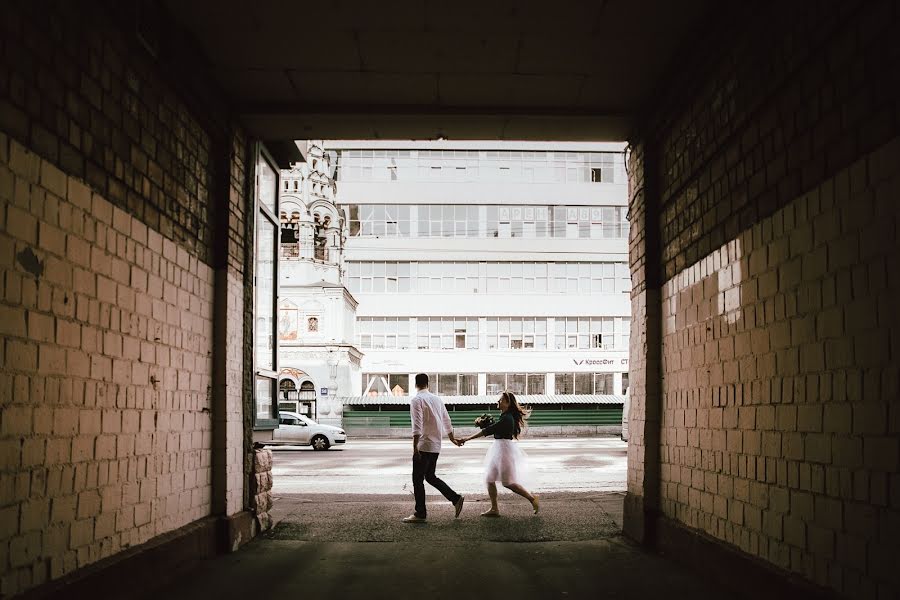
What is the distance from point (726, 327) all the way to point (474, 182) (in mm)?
44192

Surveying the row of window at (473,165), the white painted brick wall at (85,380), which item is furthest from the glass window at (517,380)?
the white painted brick wall at (85,380)

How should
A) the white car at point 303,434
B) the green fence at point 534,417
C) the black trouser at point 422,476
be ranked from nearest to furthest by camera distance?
1. the black trouser at point 422,476
2. the white car at point 303,434
3. the green fence at point 534,417

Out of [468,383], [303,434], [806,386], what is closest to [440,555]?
[806,386]

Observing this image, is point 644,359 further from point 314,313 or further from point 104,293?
point 314,313

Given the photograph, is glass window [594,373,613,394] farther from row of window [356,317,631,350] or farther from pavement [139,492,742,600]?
pavement [139,492,742,600]

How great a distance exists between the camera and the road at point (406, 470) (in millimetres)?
16453

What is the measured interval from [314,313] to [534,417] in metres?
12.2

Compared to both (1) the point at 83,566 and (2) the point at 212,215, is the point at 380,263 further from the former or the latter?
(1) the point at 83,566

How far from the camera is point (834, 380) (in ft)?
17.4

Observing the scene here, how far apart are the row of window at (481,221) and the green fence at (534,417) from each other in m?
11.6

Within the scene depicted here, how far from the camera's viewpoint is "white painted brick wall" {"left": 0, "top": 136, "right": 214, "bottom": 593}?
5.09 meters

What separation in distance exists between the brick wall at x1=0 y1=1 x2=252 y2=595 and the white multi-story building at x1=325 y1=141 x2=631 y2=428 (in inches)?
1633

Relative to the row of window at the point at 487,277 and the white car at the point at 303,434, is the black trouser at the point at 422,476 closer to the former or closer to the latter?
the white car at the point at 303,434

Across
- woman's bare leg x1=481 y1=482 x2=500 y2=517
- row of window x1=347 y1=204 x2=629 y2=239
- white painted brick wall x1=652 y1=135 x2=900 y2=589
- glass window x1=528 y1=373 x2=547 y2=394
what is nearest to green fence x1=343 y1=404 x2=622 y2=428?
glass window x1=528 y1=373 x2=547 y2=394
